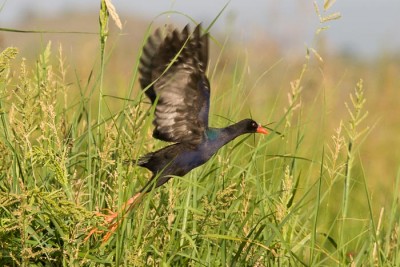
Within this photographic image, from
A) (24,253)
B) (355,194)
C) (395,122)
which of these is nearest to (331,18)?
(24,253)

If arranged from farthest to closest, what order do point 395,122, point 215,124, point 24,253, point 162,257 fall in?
point 395,122 → point 215,124 → point 162,257 → point 24,253

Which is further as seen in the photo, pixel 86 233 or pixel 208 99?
pixel 208 99

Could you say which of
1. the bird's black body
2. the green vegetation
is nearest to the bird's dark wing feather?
the bird's black body

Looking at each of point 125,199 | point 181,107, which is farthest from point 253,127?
point 125,199

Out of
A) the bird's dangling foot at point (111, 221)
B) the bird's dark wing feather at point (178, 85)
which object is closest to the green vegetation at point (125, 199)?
the bird's dangling foot at point (111, 221)

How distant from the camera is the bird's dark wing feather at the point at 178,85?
4754mm

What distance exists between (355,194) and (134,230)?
14.4 feet

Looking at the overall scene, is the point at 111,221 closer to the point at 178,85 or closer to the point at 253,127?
the point at 178,85

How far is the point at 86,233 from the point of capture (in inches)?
148

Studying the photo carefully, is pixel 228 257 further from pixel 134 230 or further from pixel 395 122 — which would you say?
pixel 395 122

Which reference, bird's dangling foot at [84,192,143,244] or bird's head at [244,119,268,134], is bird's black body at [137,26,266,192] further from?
bird's dangling foot at [84,192,143,244]

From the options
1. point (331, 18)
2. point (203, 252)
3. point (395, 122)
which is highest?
point (331, 18)

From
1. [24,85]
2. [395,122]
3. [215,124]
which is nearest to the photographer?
[24,85]

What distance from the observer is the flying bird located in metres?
4.77
